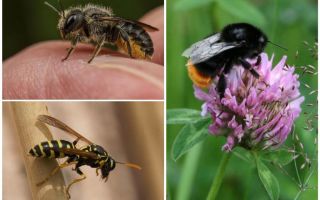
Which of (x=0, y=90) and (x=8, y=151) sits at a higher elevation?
(x=0, y=90)

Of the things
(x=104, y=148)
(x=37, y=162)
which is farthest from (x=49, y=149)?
(x=104, y=148)

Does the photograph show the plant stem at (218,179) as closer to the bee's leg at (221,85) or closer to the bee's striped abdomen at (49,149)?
the bee's leg at (221,85)

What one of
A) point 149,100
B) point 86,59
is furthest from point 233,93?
point 86,59

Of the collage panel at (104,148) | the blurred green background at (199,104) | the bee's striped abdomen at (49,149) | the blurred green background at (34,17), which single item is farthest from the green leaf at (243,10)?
the bee's striped abdomen at (49,149)

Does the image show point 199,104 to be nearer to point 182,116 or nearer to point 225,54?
point 182,116

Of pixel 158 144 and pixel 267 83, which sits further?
pixel 158 144

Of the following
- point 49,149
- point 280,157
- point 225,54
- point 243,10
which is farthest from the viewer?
point 243,10

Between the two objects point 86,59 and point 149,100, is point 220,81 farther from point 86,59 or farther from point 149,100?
point 86,59
